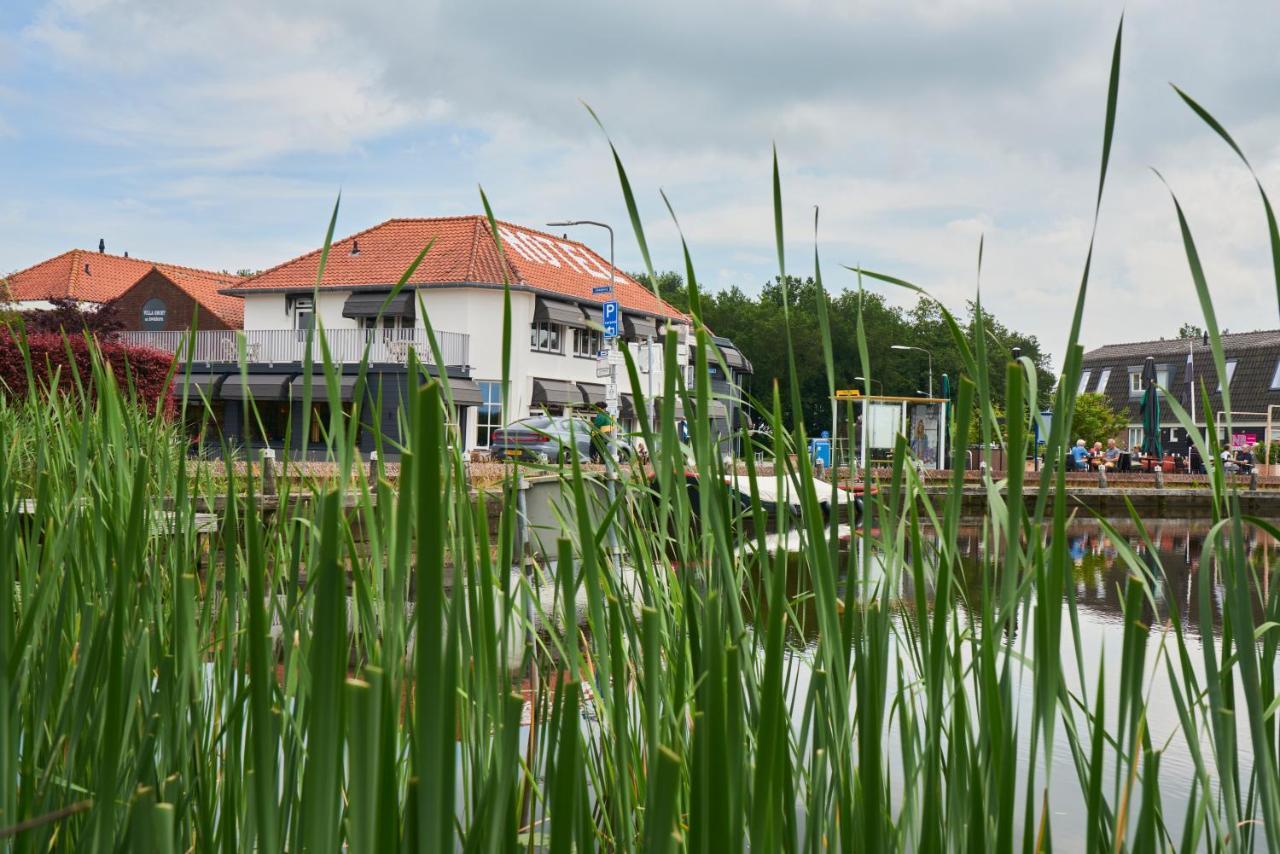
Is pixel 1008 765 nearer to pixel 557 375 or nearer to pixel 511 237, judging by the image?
pixel 557 375

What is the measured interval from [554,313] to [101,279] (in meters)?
19.3

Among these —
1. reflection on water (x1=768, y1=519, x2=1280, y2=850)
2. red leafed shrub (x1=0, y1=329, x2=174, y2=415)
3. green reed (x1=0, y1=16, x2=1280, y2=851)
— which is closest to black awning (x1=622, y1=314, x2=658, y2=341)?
red leafed shrub (x1=0, y1=329, x2=174, y2=415)

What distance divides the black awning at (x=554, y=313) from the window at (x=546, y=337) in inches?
9.3

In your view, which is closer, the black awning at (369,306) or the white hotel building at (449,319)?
the white hotel building at (449,319)

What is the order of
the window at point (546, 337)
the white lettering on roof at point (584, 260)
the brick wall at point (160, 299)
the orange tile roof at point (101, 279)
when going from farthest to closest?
the orange tile roof at point (101, 279)
the brick wall at point (160, 299)
the white lettering on roof at point (584, 260)
the window at point (546, 337)

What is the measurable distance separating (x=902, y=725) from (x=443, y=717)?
0.65 meters

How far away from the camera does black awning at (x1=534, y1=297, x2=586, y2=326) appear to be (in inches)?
1243

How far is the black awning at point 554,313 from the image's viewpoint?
31573 millimetres

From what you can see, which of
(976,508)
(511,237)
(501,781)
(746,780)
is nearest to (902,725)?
(746,780)

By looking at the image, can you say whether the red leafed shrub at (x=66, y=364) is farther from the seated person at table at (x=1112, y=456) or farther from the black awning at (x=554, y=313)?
the seated person at table at (x=1112, y=456)

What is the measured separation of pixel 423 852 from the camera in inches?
21.6

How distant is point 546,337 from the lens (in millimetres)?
32750

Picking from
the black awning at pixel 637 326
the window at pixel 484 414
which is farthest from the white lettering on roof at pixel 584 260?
the window at pixel 484 414

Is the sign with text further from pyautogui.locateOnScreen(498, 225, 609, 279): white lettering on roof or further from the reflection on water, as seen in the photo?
the reflection on water
